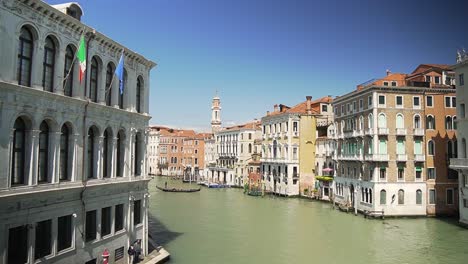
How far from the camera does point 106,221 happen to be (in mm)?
12391

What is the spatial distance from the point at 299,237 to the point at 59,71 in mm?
14648

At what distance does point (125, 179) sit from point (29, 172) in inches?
165

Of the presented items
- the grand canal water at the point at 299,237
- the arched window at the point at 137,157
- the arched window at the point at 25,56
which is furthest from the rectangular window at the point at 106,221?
the arched window at the point at 25,56

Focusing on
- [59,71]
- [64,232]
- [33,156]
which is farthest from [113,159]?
[59,71]

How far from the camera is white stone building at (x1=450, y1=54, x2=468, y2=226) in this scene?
22344 mm

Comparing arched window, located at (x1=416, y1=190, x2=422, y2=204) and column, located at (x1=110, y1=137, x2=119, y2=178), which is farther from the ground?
column, located at (x1=110, y1=137, x2=119, y2=178)

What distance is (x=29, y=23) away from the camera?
920 cm

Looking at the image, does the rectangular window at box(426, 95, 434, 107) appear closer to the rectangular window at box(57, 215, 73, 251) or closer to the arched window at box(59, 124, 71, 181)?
the arched window at box(59, 124, 71, 181)

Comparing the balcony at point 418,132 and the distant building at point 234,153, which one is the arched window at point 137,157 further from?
the distant building at point 234,153

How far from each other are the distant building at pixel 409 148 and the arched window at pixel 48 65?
21698 mm

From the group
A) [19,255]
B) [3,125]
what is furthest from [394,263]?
[3,125]

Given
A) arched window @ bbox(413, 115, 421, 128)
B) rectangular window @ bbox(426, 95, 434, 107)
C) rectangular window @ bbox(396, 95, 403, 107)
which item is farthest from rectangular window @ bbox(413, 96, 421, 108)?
rectangular window @ bbox(396, 95, 403, 107)

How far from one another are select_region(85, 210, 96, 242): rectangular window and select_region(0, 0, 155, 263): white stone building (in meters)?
0.03

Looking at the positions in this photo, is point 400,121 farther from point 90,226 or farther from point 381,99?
point 90,226
